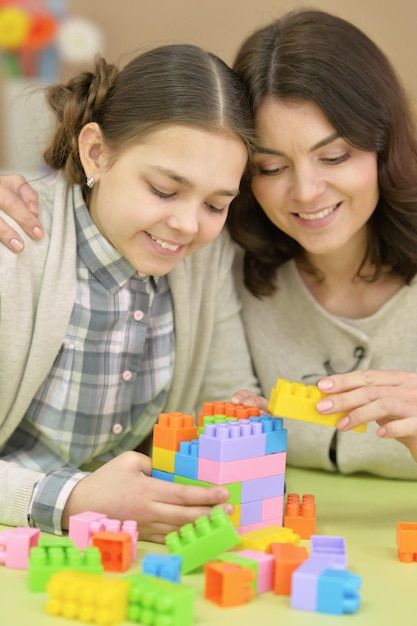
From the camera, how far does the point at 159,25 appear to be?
3.04 meters

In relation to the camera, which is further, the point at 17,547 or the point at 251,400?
the point at 251,400

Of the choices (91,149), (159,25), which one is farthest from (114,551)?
(159,25)

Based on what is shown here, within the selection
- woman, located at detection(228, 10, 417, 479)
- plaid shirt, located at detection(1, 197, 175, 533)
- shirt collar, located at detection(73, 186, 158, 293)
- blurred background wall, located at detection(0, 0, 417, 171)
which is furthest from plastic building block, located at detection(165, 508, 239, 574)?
blurred background wall, located at detection(0, 0, 417, 171)

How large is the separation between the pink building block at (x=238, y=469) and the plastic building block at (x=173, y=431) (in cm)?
4

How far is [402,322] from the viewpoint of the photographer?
154 cm

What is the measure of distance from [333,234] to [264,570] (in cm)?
63

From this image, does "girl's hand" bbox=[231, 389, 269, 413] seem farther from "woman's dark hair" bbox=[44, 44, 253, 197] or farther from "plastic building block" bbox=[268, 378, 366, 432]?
"woman's dark hair" bbox=[44, 44, 253, 197]

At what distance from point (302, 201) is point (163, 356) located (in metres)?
0.35

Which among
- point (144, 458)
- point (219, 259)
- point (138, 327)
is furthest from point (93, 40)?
point (144, 458)

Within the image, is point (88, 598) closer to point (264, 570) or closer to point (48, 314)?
point (264, 570)

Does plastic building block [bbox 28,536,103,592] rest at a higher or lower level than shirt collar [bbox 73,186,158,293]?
lower

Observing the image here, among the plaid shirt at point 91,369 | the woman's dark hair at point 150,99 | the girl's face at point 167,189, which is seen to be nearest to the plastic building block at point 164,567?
the plaid shirt at point 91,369

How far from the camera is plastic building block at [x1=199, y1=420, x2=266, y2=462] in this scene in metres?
1.10

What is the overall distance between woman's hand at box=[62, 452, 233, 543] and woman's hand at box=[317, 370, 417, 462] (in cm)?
19
